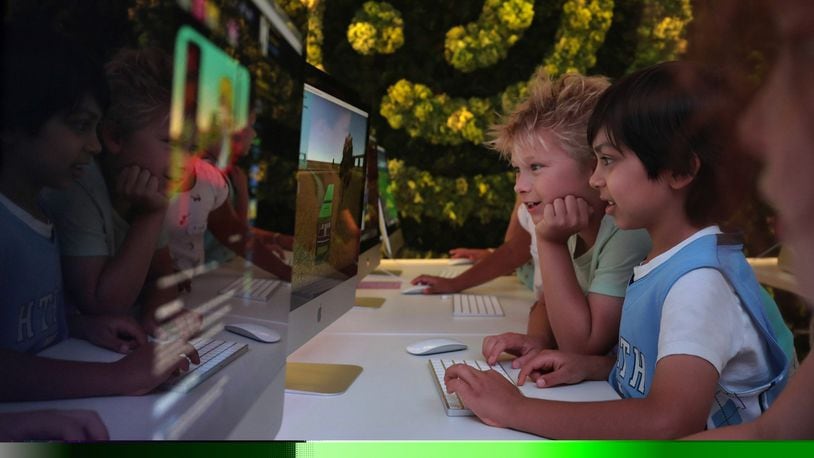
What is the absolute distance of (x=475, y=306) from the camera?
6.17ft

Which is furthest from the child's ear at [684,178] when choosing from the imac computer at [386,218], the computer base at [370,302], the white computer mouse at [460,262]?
the white computer mouse at [460,262]

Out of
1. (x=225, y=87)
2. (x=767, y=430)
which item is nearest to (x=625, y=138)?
(x=767, y=430)

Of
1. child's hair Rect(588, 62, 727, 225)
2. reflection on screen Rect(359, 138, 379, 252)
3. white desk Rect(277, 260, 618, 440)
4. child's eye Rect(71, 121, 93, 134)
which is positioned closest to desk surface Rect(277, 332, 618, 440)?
white desk Rect(277, 260, 618, 440)

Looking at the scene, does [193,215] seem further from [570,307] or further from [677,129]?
[570,307]

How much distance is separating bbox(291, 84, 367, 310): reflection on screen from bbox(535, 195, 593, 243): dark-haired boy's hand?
15.1 inches

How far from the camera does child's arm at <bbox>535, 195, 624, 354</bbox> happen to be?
4.20ft

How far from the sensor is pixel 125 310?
454mm

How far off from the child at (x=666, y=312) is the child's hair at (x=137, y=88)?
2.02 ft

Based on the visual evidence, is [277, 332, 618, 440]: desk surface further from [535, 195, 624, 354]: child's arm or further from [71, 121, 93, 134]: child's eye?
[71, 121, 93, 134]: child's eye

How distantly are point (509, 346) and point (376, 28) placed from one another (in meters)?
2.99

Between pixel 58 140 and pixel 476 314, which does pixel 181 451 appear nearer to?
pixel 58 140

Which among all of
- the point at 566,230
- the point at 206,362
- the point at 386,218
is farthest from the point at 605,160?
the point at 386,218

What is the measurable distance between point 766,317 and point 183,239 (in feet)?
2.69

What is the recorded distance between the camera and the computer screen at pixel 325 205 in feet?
3.37
